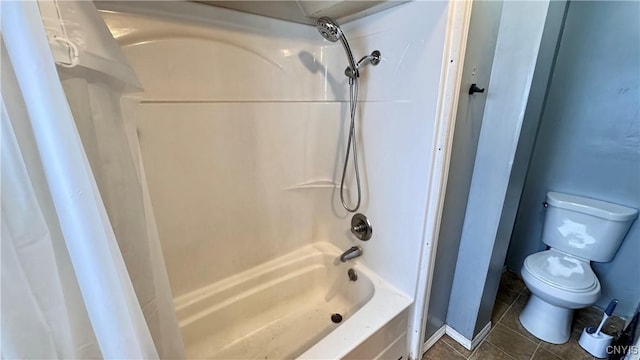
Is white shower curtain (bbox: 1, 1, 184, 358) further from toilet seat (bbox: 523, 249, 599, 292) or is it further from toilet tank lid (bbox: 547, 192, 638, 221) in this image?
toilet tank lid (bbox: 547, 192, 638, 221)

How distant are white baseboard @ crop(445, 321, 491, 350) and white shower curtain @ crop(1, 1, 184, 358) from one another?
1588 mm

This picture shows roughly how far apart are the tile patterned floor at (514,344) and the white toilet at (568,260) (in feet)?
0.18

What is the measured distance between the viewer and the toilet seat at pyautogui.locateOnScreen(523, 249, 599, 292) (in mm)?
1451

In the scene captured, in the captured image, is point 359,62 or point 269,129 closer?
point 359,62

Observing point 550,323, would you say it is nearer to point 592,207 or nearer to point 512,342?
point 512,342

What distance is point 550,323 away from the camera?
1.58m

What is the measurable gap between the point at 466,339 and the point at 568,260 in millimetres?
815

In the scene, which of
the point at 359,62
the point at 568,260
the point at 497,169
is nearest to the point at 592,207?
the point at 568,260

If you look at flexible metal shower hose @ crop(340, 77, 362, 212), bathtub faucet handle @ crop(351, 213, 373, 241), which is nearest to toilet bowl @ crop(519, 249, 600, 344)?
bathtub faucet handle @ crop(351, 213, 373, 241)

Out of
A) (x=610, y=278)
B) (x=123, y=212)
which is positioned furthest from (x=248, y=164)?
(x=610, y=278)

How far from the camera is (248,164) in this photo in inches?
57.1

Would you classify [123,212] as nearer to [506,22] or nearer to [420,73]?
[420,73]

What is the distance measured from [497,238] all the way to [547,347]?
32.5 inches

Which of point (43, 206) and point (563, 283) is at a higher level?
point (43, 206)
